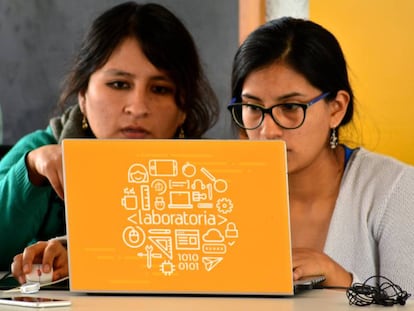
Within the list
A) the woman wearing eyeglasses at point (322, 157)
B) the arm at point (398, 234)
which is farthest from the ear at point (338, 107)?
the arm at point (398, 234)

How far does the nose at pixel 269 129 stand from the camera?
6.79ft

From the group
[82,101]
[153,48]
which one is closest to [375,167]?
[153,48]

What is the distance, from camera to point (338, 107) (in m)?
2.22

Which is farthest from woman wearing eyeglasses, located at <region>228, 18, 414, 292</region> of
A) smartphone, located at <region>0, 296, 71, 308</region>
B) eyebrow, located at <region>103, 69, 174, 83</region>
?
smartphone, located at <region>0, 296, 71, 308</region>

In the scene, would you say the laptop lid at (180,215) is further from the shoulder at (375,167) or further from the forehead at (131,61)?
the forehead at (131,61)

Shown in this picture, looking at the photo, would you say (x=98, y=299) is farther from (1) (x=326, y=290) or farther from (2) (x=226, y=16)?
(2) (x=226, y=16)

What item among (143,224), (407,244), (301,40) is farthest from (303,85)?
(143,224)

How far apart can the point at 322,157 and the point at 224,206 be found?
0.80 metres

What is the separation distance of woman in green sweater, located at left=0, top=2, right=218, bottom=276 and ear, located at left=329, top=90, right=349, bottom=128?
1.69ft

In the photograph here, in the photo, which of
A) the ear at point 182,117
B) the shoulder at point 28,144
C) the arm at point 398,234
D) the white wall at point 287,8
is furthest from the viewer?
the white wall at point 287,8

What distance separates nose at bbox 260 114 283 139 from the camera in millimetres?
2068

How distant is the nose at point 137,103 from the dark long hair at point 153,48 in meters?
0.09

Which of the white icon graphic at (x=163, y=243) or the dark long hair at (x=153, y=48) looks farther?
the dark long hair at (x=153, y=48)

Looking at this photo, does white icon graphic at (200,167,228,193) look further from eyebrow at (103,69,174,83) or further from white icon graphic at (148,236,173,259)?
eyebrow at (103,69,174,83)
